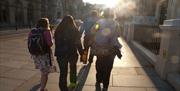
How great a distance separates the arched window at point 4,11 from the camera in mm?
36372

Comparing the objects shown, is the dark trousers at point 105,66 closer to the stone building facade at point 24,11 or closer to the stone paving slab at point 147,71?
the stone paving slab at point 147,71

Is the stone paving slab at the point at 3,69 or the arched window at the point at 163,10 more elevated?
the arched window at the point at 163,10

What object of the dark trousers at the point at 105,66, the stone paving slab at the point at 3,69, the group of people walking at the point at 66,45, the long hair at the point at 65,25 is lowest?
the stone paving slab at the point at 3,69

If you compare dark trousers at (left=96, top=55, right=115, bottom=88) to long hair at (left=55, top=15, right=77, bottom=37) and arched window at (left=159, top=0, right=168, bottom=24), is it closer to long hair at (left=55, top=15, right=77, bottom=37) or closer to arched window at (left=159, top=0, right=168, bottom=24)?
long hair at (left=55, top=15, right=77, bottom=37)

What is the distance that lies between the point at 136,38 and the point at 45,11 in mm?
42963

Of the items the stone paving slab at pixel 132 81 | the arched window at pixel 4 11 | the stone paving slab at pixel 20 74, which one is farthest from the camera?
the arched window at pixel 4 11

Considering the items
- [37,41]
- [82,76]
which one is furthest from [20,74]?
[37,41]

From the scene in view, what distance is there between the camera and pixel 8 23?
3834cm

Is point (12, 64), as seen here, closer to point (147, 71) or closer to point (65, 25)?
point (65, 25)

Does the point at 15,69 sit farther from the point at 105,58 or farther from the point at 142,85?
the point at 142,85

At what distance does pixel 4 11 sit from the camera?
37.5m

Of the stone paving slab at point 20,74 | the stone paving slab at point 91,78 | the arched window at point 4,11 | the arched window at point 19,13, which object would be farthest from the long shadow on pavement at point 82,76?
the arched window at point 19,13

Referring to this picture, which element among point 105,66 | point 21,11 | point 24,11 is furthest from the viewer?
point 24,11

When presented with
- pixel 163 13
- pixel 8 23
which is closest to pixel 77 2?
pixel 8 23
